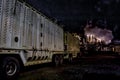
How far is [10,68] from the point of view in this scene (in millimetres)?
7871

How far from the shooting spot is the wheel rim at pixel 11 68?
7.69 m

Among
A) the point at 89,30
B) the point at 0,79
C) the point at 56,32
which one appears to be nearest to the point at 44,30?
the point at 56,32

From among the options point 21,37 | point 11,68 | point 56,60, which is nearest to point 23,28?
point 21,37

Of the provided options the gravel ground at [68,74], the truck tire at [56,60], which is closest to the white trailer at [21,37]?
the gravel ground at [68,74]

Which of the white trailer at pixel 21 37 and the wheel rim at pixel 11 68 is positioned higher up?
the white trailer at pixel 21 37

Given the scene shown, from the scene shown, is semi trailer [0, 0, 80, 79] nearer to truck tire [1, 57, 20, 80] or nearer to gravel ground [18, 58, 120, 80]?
truck tire [1, 57, 20, 80]

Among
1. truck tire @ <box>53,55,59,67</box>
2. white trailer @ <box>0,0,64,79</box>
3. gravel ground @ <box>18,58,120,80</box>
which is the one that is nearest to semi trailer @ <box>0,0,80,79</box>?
white trailer @ <box>0,0,64,79</box>

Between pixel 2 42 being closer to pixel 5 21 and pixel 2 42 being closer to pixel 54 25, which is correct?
pixel 5 21

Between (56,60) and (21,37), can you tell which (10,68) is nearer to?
(21,37)

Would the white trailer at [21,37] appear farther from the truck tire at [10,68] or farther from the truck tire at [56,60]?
the truck tire at [56,60]

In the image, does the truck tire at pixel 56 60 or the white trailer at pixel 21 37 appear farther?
the truck tire at pixel 56 60

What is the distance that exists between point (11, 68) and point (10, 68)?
0.08 m

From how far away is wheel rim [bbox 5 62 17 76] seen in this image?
7.69 meters

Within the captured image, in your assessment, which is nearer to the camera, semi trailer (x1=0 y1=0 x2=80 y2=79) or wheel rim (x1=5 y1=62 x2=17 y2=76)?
semi trailer (x1=0 y1=0 x2=80 y2=79)
